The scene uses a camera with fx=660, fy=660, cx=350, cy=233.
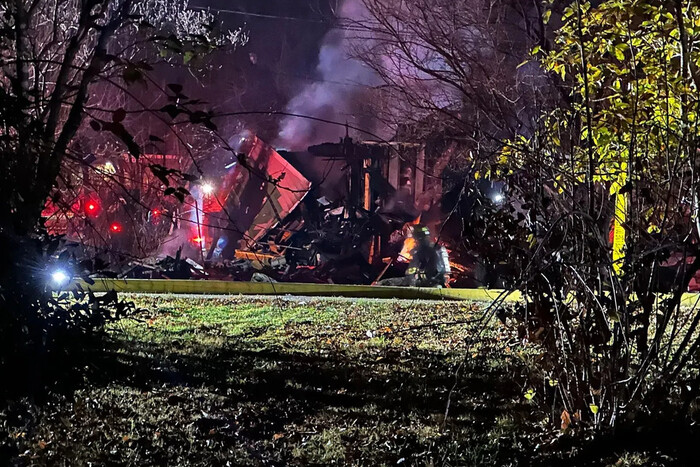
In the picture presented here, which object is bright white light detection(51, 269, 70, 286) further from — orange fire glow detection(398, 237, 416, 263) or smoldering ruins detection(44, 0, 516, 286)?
orange fire glow detection(398, 237, 416, 263)

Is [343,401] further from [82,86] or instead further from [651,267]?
[82,86]

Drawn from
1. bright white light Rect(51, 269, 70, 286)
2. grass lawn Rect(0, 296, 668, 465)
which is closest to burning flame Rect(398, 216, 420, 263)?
grass lawn Rect(0, 296, 668, 465)

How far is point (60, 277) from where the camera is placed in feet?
13.1

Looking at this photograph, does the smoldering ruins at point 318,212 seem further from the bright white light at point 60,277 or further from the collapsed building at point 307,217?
the bright white light at point 60,277

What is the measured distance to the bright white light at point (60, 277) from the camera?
385 centimetres

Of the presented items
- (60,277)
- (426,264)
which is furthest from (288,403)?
(426,264)

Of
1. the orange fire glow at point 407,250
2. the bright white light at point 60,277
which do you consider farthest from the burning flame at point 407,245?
the bright white light at point 60,277

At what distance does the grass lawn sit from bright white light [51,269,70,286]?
526 mm

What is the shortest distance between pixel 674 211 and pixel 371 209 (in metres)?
19.3

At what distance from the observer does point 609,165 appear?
546 centimetres

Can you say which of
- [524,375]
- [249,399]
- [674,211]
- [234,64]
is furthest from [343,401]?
[234,64]

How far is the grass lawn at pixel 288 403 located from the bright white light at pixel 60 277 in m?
0.53

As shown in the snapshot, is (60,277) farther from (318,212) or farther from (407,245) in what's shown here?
(318,212)

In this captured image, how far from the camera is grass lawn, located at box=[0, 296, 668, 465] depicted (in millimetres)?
4227
